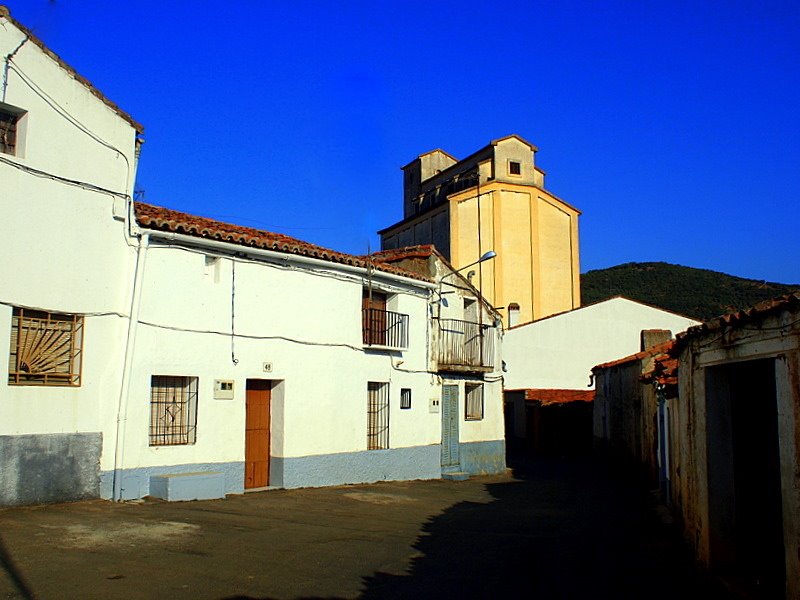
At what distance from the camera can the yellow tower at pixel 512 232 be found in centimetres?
4016

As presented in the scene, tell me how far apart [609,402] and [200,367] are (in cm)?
1801

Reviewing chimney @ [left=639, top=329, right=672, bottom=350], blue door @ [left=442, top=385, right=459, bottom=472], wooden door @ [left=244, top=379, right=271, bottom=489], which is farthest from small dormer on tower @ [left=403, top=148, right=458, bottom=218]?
wooden door @ [left=244, top=379, right=271, bottom=489]

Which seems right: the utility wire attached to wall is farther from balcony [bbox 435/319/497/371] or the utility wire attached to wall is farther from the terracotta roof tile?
the terracotta roof tile

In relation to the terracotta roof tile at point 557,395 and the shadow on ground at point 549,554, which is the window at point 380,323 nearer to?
the shadow on ground at point 549,554

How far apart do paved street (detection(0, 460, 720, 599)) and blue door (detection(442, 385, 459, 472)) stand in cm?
594

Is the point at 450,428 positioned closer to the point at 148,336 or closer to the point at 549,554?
the point at 148,336

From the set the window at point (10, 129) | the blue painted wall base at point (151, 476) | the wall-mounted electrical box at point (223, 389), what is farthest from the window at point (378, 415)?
the window at point (10, 129)

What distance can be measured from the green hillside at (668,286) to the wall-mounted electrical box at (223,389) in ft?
164

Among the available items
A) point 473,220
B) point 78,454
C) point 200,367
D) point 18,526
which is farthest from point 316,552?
point 473,220

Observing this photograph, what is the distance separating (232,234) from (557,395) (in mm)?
23069

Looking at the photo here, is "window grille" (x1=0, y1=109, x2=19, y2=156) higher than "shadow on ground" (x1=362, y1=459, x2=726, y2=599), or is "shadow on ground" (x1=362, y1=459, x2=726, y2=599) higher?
"window grille" (x1=0, y1=109, x2=19, y2=156)

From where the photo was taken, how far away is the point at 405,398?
1912cm

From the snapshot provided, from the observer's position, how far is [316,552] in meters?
9.19

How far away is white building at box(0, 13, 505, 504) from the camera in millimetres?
11430
